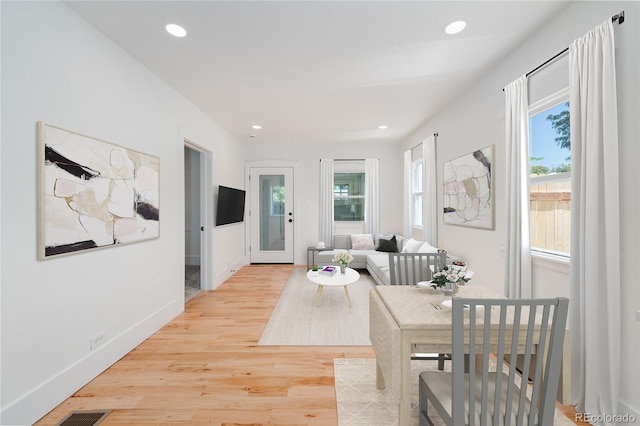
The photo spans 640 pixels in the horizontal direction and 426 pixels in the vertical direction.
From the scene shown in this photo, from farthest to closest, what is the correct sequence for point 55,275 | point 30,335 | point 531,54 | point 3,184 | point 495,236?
point 495,236
point 531,54
point 55,275
point 30,335
point 3,184

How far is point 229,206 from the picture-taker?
4.91m

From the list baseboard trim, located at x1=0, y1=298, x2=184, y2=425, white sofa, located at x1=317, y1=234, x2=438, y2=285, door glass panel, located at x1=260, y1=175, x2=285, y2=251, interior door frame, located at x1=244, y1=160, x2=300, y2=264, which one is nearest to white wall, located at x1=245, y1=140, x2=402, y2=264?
interior door frame, located at x1=244, y1=160, x2=300, y2=264

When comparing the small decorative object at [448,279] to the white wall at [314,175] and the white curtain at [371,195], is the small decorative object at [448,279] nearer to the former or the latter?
the white curtain at [371,195]

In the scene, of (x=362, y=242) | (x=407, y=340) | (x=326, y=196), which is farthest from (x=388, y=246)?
(x=407, y=340)

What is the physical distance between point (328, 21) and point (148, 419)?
302 centimetres

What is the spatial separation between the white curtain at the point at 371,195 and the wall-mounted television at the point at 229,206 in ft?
8.97

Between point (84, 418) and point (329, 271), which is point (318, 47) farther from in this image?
point (84, 418)

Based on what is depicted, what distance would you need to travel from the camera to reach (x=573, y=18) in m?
1.91

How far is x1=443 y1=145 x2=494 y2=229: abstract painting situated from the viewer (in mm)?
2943

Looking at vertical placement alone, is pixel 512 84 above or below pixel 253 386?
above

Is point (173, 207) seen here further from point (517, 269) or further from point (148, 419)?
point (517, 269)

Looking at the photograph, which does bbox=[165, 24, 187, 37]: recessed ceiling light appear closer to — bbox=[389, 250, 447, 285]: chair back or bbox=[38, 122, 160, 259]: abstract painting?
bbox=[38, 122, 160, 259]: abstract painting

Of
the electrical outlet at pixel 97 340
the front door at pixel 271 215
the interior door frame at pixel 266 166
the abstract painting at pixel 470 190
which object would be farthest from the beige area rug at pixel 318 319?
the interior door frame at pixel 266 166

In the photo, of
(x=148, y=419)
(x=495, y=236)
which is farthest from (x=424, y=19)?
(x=148, y=419)
